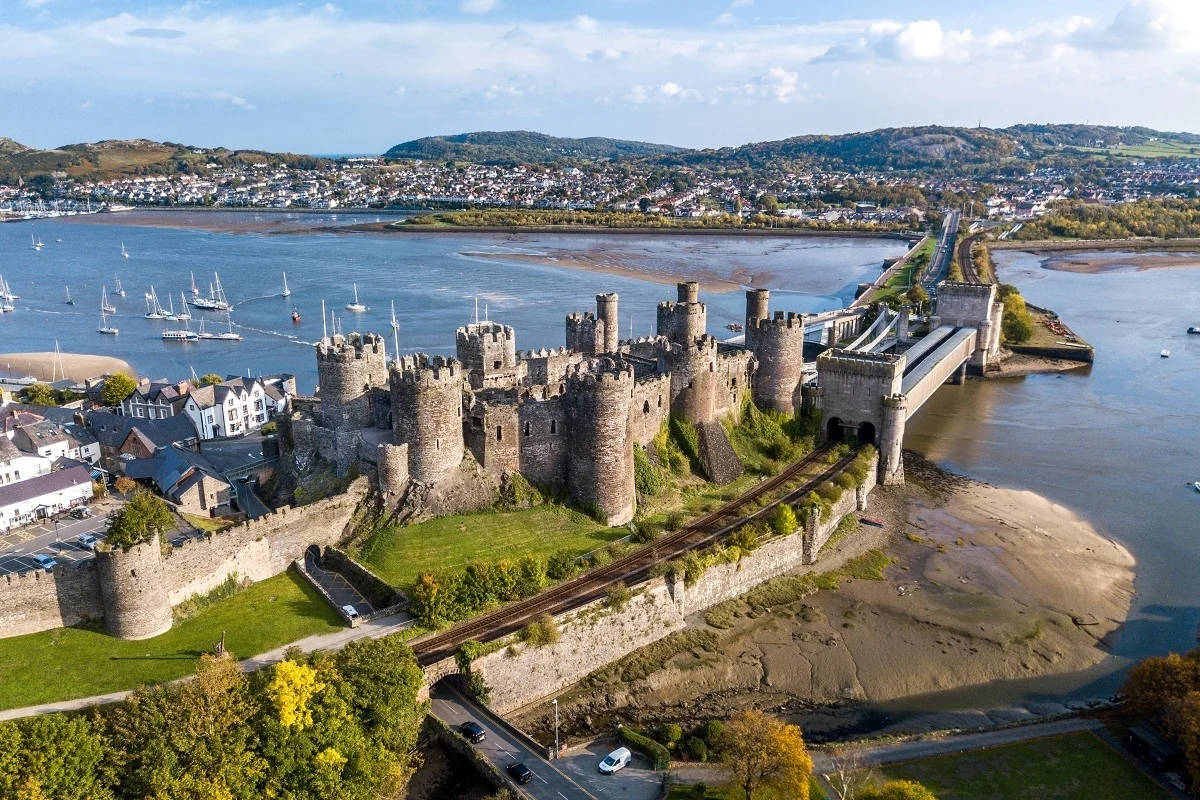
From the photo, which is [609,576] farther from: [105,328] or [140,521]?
[105,328]

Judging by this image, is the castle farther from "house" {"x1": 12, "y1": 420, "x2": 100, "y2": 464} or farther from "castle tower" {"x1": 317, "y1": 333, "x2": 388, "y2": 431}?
"house" {"x1": 12, "y1": 420, "x2": 100, "y2": 464}

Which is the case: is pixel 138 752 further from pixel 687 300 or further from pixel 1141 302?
pixel 1141 302

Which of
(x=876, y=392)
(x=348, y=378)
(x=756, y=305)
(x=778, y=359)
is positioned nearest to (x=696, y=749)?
(x=348, y=378)

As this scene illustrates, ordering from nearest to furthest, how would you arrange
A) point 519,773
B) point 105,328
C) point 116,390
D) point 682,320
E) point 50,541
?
point 519,773
point 50,541
point 682,320
point 116,390
point 105,328

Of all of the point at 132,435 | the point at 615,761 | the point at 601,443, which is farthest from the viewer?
the point at 132,435

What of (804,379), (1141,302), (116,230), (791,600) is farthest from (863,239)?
(116,230)

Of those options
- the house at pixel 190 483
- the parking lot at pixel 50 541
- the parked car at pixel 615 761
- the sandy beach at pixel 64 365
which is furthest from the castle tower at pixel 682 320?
the sandy beach at pixel 64 365

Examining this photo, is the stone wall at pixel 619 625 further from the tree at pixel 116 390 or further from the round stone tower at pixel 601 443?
the tree at pixel 116 390

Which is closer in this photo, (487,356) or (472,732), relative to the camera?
(472,732)
